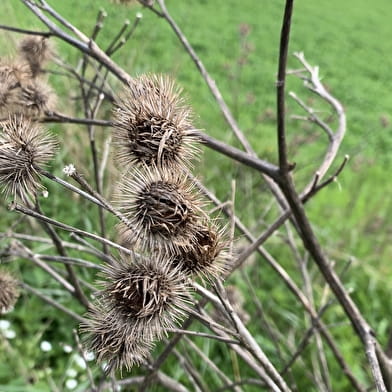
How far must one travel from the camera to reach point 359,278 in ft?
9.90

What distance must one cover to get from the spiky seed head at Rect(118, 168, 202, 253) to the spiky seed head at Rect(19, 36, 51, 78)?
58 cm

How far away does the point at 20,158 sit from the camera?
0.73 metres

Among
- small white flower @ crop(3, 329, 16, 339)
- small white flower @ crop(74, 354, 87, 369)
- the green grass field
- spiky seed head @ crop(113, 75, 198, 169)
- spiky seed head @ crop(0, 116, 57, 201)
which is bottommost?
small white flower @ crop(3, 329, 16, 339)

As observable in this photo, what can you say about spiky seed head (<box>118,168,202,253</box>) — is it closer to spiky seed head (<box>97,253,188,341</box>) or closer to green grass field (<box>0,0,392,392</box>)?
spiky seed head (<box>97,253,188,341</box>)

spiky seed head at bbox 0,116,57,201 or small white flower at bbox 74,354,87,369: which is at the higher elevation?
spiky seed head at bbox 0,116,57,201

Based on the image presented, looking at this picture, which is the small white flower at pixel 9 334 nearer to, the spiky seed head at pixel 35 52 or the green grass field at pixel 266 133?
the green grass field at pixel 266 133

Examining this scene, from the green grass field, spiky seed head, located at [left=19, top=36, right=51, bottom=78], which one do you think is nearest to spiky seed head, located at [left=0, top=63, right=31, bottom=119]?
spiky seed head, located at [left=19, top=36, right=51, bottom=78]

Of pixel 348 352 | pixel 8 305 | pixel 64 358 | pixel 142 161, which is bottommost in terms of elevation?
pixel 64 358

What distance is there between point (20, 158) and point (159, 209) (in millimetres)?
194

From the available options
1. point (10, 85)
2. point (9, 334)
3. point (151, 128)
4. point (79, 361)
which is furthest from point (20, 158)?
point (9, 334)

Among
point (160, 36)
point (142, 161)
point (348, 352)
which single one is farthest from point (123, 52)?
point (142, 161)

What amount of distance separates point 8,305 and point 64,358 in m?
1.16

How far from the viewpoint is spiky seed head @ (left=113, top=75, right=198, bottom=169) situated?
74 cm

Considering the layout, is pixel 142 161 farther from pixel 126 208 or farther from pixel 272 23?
pixel 272 23
